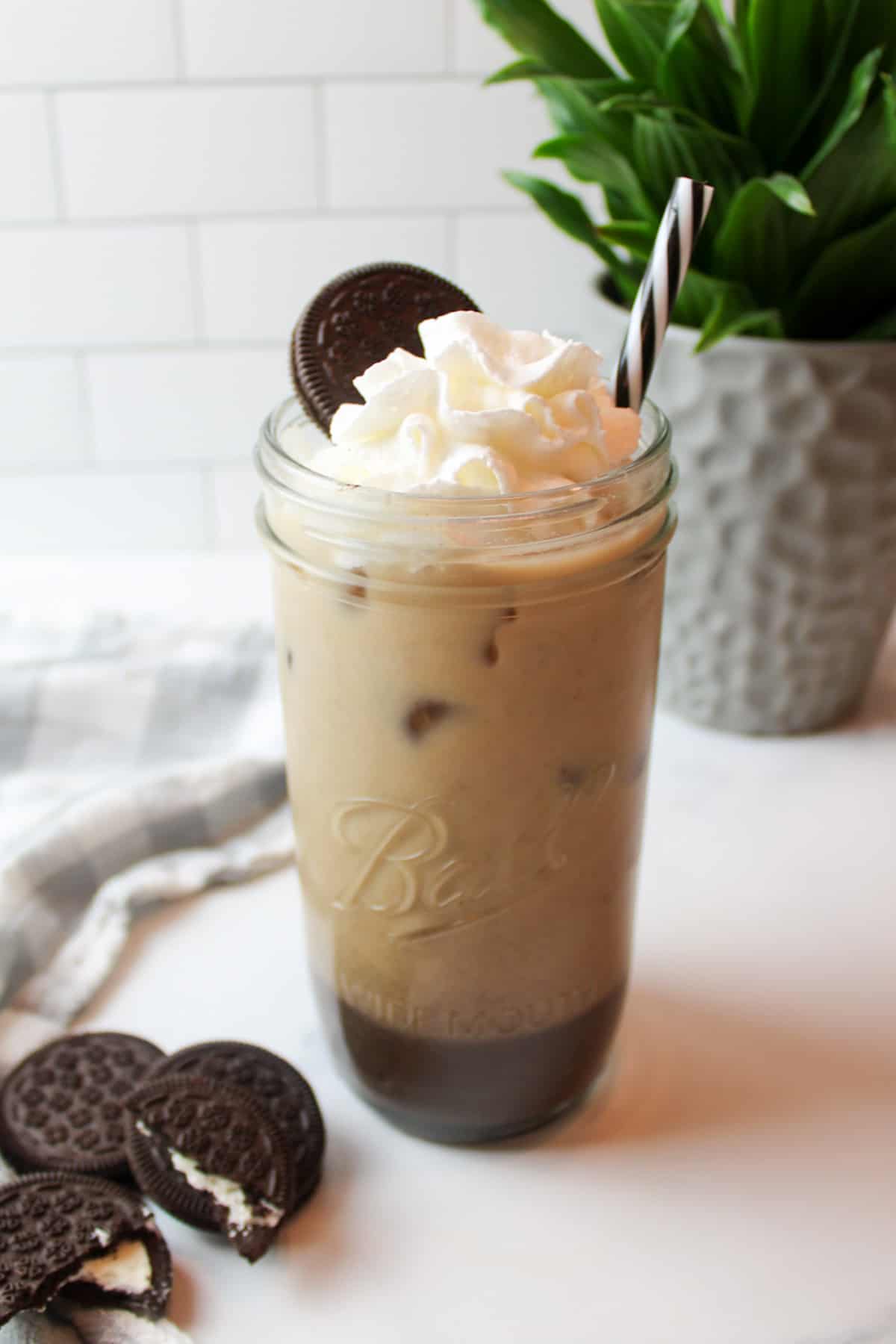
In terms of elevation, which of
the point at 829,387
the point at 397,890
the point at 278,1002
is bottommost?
the point at 278,1002

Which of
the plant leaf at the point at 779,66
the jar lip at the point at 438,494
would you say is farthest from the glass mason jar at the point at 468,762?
the plant leaf at the point at 779,66

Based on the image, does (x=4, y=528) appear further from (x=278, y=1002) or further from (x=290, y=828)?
(x=278, y=1002)

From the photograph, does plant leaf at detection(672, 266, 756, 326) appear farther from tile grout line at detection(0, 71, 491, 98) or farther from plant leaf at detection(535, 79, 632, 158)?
tile grout line at detection(0, 71, 491, 98)

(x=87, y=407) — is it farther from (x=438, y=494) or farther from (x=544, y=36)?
(x=438, y=494)

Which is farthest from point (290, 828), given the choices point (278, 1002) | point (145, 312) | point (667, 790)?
point (145, 312)

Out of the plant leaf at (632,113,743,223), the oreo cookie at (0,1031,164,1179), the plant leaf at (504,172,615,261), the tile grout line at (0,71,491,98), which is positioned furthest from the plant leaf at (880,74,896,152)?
the oreo cookie at (0,1031,164,1179)
